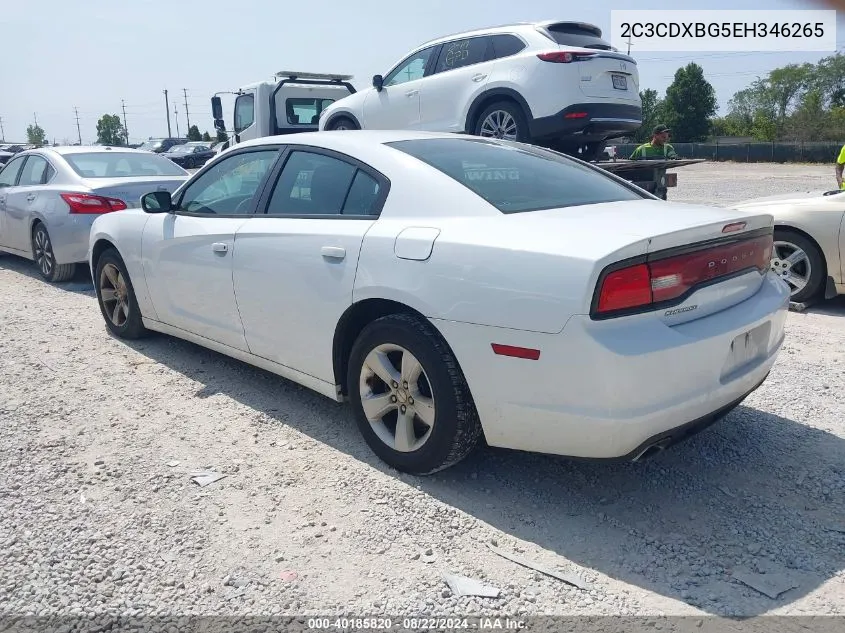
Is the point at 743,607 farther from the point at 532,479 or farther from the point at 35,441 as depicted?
the point at 35,441

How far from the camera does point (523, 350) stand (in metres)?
2.78

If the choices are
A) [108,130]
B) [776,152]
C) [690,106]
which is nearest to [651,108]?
[690,106]

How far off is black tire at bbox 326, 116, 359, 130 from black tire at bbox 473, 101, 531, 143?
8.34 feet

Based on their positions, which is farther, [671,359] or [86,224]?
[86,224]

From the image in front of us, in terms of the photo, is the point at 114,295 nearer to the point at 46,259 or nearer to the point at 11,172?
the point at 46,259

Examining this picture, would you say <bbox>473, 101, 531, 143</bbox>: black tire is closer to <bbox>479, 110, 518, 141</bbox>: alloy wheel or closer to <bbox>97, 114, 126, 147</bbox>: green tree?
<bbox>479, 110, 518, 141</bbox>: alloy wheel

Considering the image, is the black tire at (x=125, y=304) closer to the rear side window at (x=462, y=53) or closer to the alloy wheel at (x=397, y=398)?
the alloy wheel at (x=397, y=398)

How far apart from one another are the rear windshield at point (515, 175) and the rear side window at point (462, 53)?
183 inches

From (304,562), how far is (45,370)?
10.2 ft

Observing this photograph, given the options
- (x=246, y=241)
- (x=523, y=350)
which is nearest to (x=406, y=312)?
(x=523, y=350)

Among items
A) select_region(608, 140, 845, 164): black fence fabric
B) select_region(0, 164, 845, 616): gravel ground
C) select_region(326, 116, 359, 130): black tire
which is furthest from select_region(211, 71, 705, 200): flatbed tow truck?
select_region(608, 140, 845, 164): black fence fabric

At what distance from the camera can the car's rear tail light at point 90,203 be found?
7.50 m

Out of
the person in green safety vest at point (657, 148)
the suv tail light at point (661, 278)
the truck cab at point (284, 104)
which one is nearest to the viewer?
the suv tail light at point (661, 278)

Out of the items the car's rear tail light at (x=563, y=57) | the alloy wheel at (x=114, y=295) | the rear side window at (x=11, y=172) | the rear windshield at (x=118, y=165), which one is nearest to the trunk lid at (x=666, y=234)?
the alloy wheel at (x=114, y=295)
